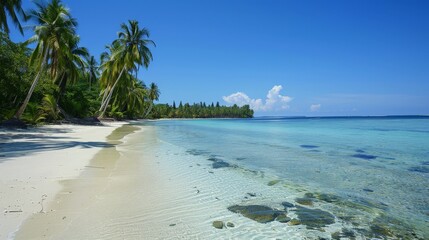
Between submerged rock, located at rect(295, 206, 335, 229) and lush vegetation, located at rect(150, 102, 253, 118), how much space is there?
85675mm

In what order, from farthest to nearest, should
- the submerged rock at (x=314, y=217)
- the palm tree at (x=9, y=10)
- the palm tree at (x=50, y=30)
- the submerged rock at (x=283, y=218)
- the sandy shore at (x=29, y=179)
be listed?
the palm tree at (x=50, y=30), the palm tree at (x=9, y=10), the submerged rock at (x=283, y=218), the submerged rock at (x=314, y=217), the sandy shore at (x=29, y=179)

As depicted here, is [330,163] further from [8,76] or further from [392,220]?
[8,76]

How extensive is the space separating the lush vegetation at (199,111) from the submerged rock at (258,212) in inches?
3361

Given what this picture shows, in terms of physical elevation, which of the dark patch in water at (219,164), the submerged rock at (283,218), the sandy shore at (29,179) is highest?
the sandy shore at (29,179)

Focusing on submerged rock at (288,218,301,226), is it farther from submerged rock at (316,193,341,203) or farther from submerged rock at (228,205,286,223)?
submerged rock at (316,193,341,203)

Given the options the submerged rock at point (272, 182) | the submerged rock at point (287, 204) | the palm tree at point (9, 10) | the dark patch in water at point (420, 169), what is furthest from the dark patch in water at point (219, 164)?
the palm tree at point (9, 10)

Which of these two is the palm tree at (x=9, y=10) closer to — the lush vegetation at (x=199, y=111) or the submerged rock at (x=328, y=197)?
the submerged rock at (x=328, y=197)

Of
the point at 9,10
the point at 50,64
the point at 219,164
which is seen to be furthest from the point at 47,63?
the point at 219,164

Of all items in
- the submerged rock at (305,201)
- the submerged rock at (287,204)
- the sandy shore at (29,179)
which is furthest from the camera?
the submerged rock at (305,201)

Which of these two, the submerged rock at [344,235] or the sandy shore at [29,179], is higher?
the sandy shore at [29,179]

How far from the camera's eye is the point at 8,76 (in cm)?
1911

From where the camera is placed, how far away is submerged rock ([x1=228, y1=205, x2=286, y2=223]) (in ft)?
14.8

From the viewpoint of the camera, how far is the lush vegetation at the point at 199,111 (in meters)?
100

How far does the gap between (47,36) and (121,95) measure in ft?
90.6
